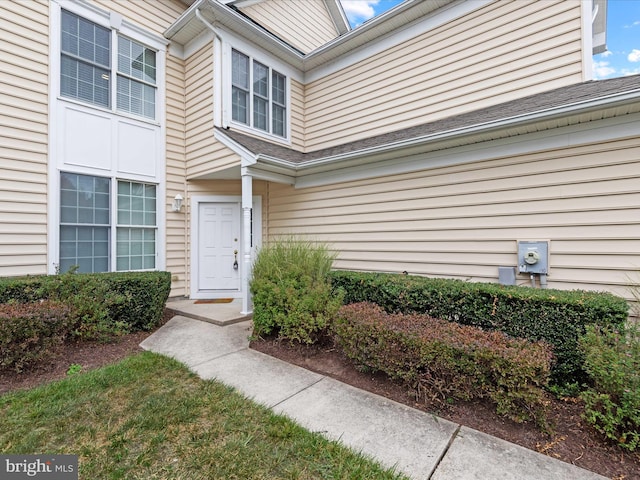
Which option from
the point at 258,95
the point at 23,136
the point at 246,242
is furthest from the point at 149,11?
the point at 246,242

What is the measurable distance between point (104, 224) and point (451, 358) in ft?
20.9

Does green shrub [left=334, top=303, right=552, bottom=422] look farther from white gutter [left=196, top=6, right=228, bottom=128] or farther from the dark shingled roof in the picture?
white gutter [left=196, top=6, right=228, bottom=128]

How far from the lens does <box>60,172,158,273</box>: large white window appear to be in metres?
Result: 5.52

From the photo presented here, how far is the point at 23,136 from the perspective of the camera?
5078mm

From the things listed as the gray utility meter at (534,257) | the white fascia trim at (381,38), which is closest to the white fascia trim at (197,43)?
the white fascia trim at (381,38)

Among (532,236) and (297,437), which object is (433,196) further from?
(297,437)

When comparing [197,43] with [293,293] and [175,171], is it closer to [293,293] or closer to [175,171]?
[175,171]

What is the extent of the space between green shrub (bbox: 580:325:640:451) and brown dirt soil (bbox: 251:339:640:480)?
116 mm

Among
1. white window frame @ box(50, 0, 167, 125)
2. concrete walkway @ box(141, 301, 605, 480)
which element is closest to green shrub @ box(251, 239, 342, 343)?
concrete walkway @ box(141, 301, 605, 480)

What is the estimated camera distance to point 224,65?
20.5 ft

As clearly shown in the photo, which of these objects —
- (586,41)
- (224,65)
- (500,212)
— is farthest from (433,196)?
(224,65)

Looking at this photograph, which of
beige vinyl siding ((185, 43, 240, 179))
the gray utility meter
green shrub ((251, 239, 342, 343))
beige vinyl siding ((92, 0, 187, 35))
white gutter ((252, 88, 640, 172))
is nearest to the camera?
white gutter ((252, 88, 640, 172))

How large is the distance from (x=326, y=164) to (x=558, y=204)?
3.72m

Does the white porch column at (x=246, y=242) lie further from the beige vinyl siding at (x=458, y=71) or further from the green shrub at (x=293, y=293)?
the beige vinyl siding at (x=458, y=71)
